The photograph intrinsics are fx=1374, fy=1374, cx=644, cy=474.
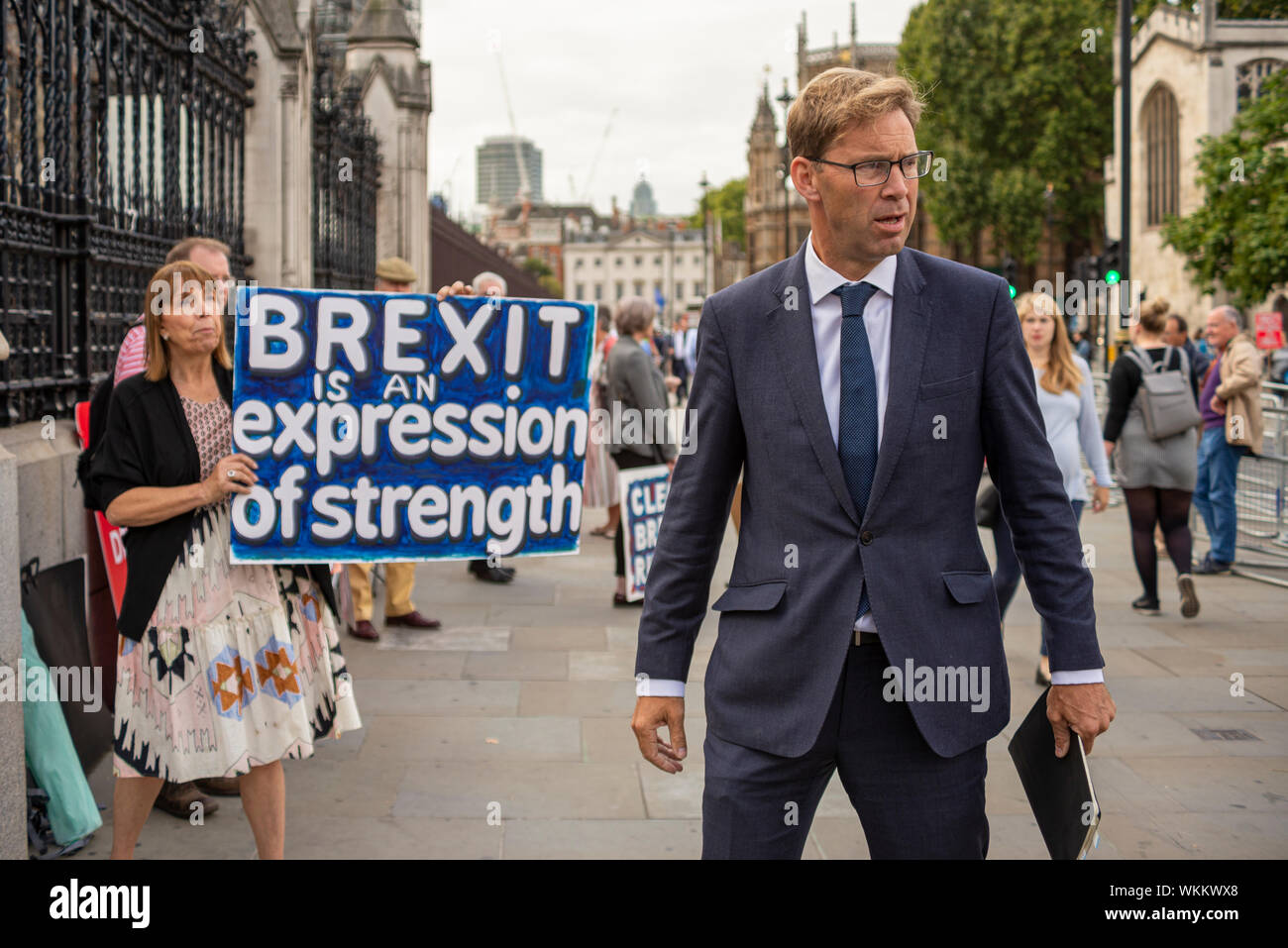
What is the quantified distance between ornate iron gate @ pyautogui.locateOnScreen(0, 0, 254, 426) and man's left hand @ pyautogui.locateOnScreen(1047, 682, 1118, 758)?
12.7ft

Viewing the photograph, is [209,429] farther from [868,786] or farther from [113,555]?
[868,786]

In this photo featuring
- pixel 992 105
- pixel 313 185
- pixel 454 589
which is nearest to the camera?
pixel 454 589

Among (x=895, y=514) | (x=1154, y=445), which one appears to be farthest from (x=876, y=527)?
(x=1154, y=445)

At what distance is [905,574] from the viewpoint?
8.13 feet

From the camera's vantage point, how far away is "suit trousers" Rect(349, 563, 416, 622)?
25.1ft

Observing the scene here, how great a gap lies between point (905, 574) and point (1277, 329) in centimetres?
1842

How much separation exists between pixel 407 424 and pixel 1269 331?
58.6 ft

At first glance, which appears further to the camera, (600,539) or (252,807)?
(600,539)

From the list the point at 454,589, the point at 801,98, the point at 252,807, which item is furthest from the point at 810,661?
the point at 454,589

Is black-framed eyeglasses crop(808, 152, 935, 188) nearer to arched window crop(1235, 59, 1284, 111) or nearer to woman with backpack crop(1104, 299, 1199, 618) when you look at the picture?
woman with backpack crop(1104, 299, 1199, 618)

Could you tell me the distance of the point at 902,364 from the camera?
2.52m

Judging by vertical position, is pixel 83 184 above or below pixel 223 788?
above

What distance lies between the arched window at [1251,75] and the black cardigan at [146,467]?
150ft

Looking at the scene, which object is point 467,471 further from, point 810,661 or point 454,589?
point 454,589
